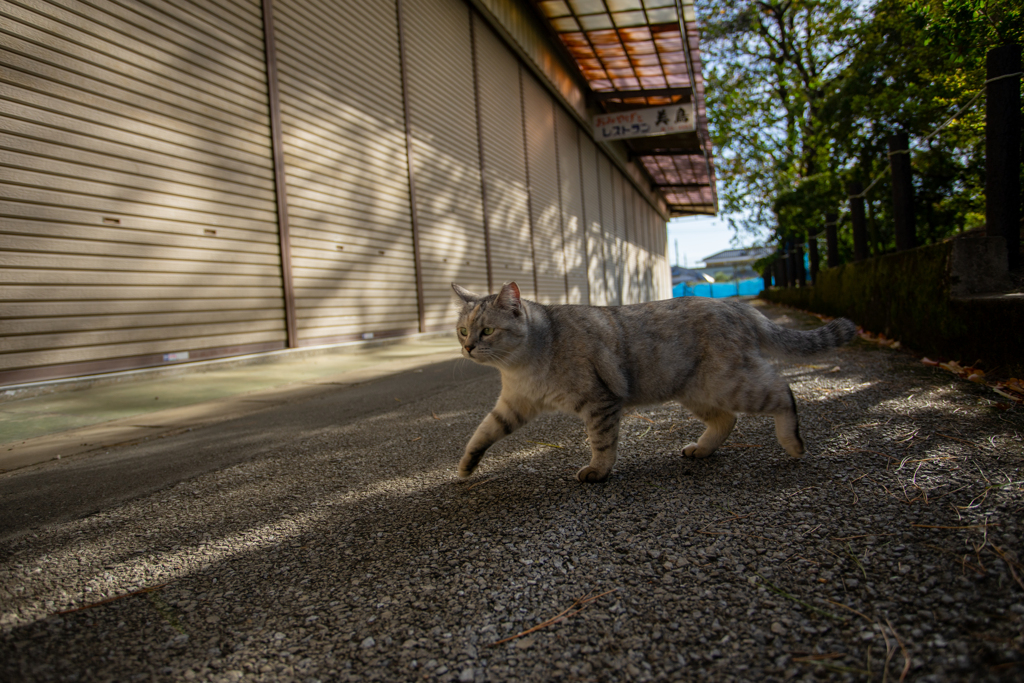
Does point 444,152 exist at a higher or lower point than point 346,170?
higher

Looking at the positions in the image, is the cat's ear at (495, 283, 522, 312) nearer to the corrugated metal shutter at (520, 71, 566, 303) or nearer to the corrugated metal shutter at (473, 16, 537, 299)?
the corrugated metal shutter at (473, 16, 537, 299)

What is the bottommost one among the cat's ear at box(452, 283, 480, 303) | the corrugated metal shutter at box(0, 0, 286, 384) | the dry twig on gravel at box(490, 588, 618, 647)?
the dry twig on gravel at box(490, 588, 618, 647)

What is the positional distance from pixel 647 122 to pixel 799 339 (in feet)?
56.9

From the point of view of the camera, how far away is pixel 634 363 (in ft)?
7.83

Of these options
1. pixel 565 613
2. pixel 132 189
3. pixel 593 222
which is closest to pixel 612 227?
pixel 593 222

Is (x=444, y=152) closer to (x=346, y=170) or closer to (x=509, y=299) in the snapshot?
(x=346, y=170)

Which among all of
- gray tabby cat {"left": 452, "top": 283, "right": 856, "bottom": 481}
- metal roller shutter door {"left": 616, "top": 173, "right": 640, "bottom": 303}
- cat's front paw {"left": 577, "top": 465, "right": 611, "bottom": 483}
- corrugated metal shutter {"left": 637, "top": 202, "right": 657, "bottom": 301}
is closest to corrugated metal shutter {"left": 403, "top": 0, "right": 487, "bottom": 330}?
gray tabby cat {"left": 452, "top": 283, "right": 856, "bottom": 481}

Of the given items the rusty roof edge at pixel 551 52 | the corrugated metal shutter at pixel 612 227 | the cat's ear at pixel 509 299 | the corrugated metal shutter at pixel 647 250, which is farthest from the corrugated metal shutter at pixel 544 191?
the corrugated metal shutter at pixel 647 250

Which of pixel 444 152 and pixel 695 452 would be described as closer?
pixel 695 452

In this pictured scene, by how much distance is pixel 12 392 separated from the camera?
402 cm

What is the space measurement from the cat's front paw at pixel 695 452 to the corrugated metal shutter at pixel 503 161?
981 centimetres

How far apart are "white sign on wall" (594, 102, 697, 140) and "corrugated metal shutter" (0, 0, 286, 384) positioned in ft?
44.9

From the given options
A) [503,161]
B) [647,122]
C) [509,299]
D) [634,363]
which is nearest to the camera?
[634,363]

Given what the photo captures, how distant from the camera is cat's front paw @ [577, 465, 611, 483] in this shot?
2.17 meters
